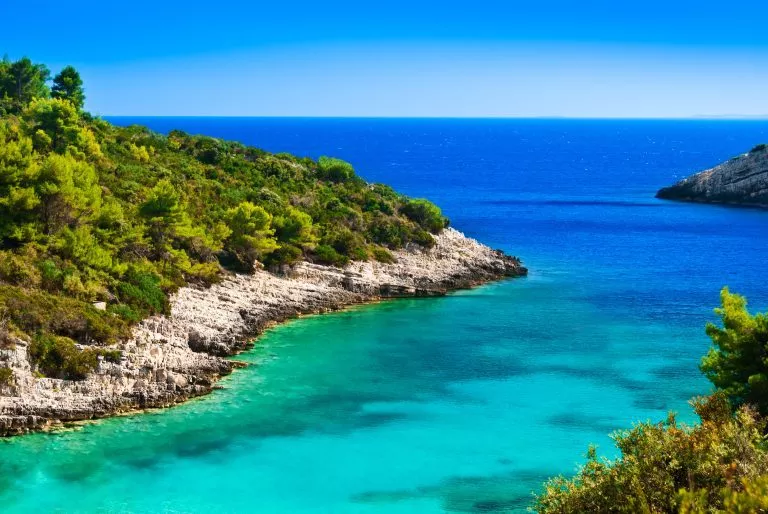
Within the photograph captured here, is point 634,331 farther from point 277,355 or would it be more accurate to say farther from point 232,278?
point 232,278

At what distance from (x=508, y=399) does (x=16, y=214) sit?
29912 mm

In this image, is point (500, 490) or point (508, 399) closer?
point (500, 490)

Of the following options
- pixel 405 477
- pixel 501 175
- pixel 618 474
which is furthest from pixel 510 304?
pixel 501 175

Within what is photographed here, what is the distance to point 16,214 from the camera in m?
45.9

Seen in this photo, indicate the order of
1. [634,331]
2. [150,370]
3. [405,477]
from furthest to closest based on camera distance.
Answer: [634,331] < [150,370] < [405,477]

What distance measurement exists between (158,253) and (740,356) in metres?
36.3

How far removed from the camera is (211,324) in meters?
47.8

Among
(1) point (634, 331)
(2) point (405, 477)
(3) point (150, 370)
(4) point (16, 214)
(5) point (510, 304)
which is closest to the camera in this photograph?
(2) point (405, 477)

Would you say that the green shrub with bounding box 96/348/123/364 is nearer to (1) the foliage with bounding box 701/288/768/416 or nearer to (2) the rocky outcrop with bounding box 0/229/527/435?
(2) the rocky outcrop with bounding box 0/229/527/435

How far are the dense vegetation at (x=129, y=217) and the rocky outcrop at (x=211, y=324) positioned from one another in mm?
1007

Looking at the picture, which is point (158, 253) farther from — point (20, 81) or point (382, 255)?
point (20, 81)

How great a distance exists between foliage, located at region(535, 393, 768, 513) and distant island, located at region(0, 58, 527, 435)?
944 inches

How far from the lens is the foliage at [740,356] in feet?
102

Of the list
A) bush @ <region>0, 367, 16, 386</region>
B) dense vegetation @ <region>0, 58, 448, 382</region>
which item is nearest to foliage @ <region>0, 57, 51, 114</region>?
dense vegetation @ <region>0, 58, 448, 382</region>
